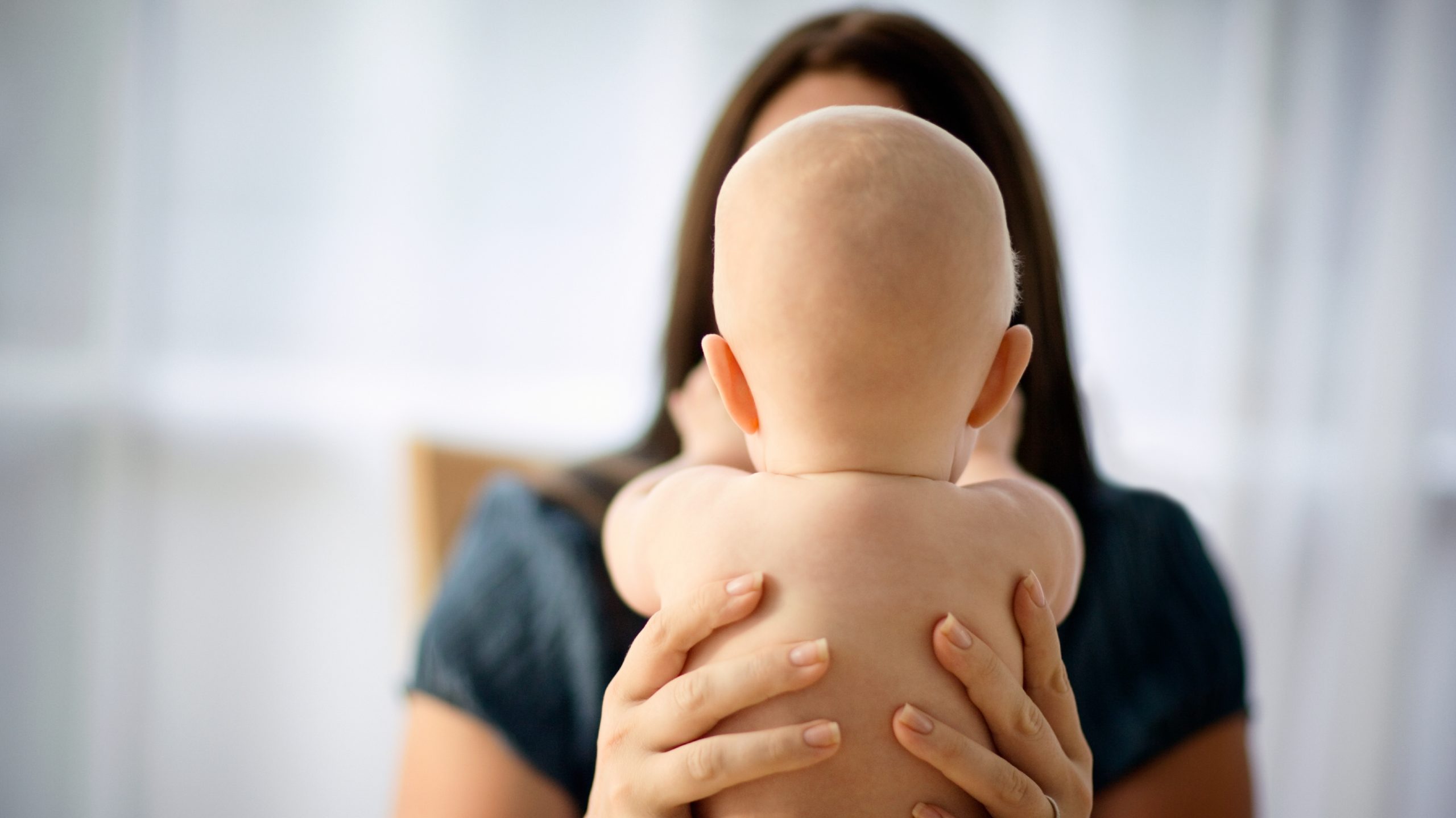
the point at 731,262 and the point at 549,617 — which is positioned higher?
the point at 731,262

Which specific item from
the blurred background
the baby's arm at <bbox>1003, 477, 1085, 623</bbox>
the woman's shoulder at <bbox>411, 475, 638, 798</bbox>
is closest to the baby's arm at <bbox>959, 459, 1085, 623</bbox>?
the baby's arm at <bbox>1003, 477, 1085, 623</bbox>

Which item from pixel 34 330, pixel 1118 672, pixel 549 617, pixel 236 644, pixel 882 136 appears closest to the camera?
pixel 882 136

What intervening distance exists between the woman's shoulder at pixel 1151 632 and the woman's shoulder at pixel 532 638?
13.3 inches

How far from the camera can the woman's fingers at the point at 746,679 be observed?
25 centimetres

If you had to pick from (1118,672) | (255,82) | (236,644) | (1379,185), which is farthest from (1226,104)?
(236,644)

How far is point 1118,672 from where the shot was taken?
25.5 inches

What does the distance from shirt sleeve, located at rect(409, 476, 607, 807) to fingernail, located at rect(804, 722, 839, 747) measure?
0.47 meters

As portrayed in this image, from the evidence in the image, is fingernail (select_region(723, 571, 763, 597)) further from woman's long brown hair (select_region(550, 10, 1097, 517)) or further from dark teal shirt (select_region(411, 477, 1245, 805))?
dark teal shirt (select_region(411, 477, 1245, 805))

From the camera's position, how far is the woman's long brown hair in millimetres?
311

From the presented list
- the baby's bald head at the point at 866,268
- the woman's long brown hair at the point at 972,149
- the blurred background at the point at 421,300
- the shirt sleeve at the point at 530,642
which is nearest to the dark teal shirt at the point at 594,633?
the shirt sleeve at the point at 530,642

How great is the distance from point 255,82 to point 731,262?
1508 mm

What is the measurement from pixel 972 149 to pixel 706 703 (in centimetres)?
17

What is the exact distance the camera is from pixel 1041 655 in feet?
0.84

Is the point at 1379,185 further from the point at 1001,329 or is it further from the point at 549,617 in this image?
the point at 1001,329
